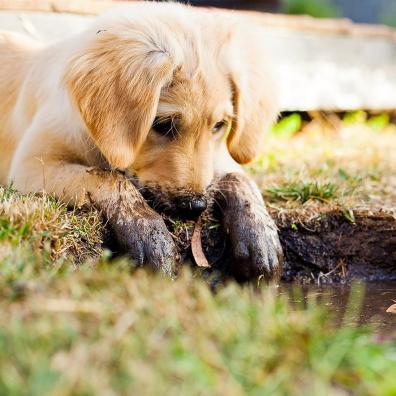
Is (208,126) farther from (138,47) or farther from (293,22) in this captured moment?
(293,22)

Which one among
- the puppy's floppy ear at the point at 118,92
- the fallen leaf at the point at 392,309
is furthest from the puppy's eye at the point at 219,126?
the fallen leaf at the point at 392,309

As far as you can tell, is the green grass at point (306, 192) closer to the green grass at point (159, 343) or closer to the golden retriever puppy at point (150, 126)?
the golden retriever puppy at point (150, 126)

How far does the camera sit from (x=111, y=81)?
3906 mm

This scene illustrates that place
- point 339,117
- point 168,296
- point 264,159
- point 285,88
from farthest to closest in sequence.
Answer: point 339,117, point 285,88, point 264,159, point 168,296

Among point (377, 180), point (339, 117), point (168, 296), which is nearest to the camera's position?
point (168, 296)

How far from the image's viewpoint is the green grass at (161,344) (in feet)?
6.06

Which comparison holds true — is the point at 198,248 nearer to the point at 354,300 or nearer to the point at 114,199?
the point at 114,199

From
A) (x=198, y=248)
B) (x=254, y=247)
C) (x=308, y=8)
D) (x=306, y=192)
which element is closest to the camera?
(x=254, y=247)

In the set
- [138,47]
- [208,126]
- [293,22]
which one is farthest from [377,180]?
[293,22]

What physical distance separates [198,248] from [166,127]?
65cm

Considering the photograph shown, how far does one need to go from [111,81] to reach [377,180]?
2339 mm

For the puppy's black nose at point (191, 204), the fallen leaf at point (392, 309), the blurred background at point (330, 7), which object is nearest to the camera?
the fallen leaf at point (392, 309)

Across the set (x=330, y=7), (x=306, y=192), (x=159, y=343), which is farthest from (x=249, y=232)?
(x=330, y=7)

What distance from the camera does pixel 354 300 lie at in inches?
156
